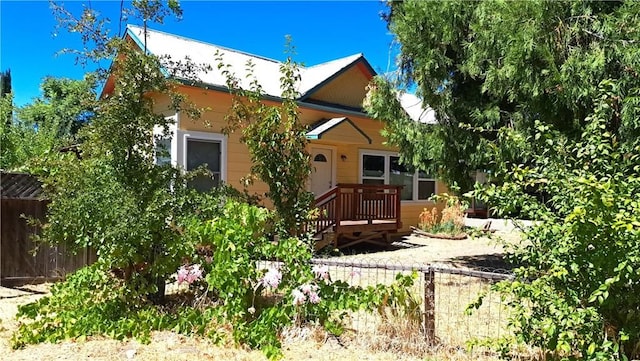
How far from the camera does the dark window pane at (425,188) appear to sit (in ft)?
49.5

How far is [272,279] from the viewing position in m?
4.43

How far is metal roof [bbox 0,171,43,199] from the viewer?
6383 millimetres

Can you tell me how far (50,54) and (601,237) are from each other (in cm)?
571

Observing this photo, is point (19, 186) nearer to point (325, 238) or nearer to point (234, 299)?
point (234, 299)

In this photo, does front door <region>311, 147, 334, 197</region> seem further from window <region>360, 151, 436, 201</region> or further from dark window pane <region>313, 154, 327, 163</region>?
window <region>360, 151, 436, 201</region>

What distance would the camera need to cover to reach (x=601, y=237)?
3203 mm

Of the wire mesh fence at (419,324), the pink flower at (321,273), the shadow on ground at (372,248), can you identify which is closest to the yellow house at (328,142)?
the shadow on ground at (372,248)

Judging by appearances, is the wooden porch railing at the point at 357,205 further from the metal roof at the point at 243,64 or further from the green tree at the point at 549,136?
the green tree at the point at 549,136

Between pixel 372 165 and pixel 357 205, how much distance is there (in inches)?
102

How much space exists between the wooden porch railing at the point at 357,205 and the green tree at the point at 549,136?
97.9 inches

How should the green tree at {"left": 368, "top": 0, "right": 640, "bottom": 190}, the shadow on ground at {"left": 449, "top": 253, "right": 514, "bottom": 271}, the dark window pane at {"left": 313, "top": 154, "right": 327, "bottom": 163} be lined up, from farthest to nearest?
the dark window pane at {"left": 313, "top": 154, "right": 327, "bottom": 163} → the shadow on ground at {"left": 449, "top": 253, "right": 514, "bottom": 271} → the green tree at {"left": 368, "top": 0, "right": 640, "bottom": 190}

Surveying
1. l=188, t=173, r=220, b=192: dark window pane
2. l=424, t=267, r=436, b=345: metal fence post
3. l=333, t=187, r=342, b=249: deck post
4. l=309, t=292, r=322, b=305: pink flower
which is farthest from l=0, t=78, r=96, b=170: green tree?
l=333, t=187, r=342, b=249: deck post

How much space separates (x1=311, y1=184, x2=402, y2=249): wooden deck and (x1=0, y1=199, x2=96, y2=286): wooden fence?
4.97 meters

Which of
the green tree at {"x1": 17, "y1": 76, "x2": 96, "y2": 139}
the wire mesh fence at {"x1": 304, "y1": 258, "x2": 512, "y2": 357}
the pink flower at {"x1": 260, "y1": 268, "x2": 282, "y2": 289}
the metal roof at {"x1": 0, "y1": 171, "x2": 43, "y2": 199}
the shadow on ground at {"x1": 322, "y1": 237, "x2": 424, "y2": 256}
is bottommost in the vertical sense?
the shadow on ground at {"x1": 322, "y1": 237, "x2": 424, "y2": 256}
